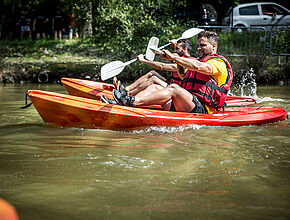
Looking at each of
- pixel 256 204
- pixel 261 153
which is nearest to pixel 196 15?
pixel 261 153

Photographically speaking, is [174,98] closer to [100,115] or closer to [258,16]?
[100,115]

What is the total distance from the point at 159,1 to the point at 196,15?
666 centimetres

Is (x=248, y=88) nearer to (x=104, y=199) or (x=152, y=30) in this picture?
(x=152, y=30)

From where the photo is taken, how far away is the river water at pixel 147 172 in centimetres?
234

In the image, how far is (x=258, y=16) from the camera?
1351 cm

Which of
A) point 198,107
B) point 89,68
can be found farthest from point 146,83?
point 89,68

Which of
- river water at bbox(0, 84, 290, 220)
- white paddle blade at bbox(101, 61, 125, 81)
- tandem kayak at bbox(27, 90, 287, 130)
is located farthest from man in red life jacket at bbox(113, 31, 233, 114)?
white paddle blade at bbox(101, 61, 125, 81)

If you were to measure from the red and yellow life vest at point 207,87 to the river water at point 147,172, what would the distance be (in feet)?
1.11

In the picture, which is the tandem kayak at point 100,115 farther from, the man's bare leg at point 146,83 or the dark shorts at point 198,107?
the man's bare leg at point 146,83

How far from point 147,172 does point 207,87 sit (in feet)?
5.77

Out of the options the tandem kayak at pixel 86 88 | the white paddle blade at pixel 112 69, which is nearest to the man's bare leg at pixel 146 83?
the tandem kayak at pixel 86 88

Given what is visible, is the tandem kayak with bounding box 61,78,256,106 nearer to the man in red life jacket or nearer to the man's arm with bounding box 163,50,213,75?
the man in red life jacket

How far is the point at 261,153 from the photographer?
354 cm

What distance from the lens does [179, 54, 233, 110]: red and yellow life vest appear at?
4406 mm
